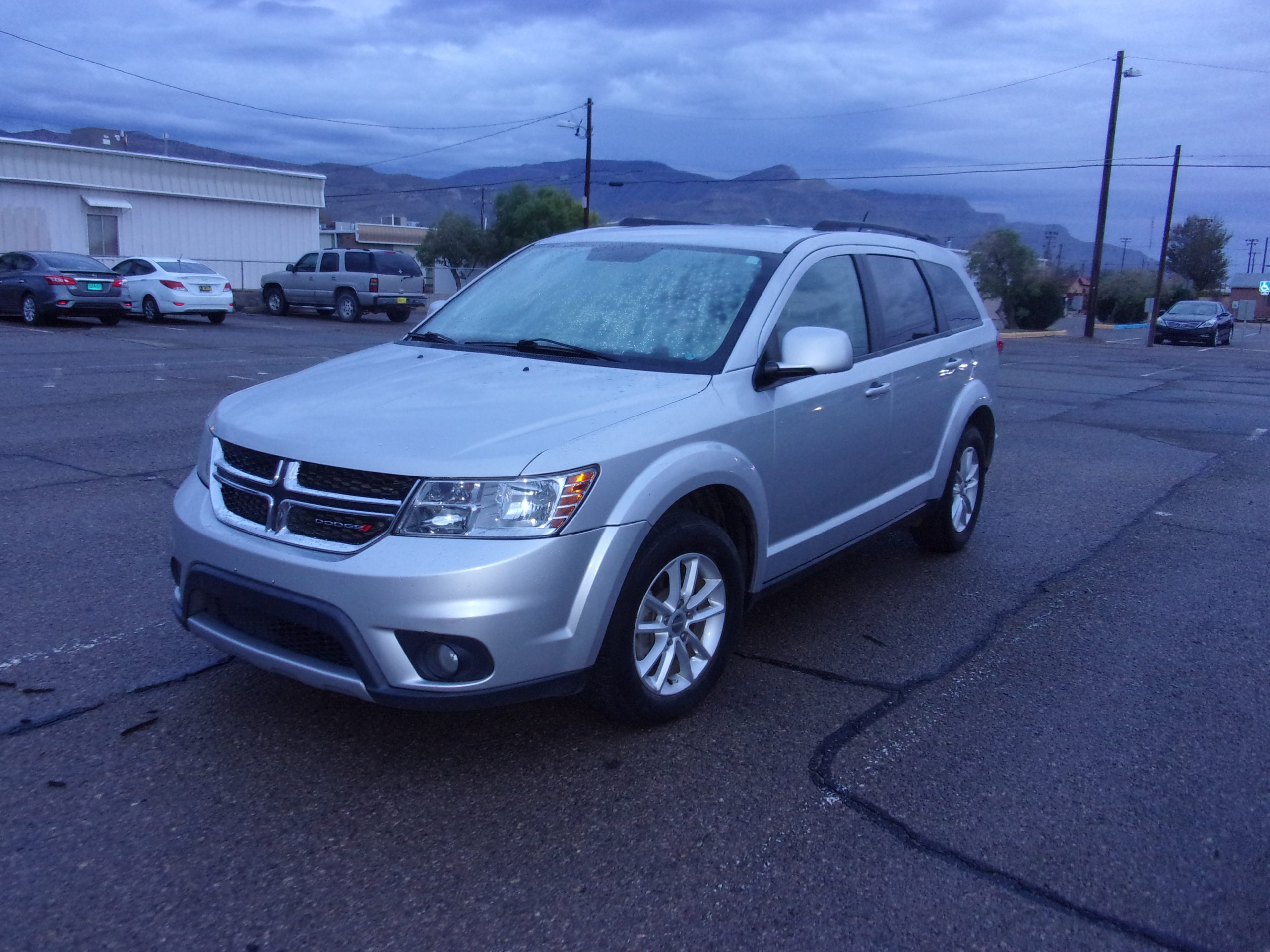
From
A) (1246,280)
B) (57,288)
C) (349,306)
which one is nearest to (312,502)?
(57,288)

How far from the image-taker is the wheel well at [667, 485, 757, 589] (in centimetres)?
409

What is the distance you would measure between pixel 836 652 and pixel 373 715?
6.61 ft

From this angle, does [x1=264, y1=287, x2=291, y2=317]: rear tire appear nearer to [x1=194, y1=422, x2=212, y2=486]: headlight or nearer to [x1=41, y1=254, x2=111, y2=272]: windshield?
[x1=41, y1=254, x2=111, y2=272]: windshield

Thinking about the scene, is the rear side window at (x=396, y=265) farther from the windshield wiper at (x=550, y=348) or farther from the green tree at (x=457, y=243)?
the green tree at (x=457, y=243)

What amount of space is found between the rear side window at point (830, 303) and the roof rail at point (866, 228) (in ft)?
1.02

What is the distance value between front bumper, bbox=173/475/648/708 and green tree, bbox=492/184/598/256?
59948 mm

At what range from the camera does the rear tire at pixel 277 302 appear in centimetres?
3042

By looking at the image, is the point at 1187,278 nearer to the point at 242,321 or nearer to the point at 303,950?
the point at 242,321

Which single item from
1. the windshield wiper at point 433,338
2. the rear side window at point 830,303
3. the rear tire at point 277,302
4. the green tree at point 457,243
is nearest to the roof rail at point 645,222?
the rear side window at point 830,303

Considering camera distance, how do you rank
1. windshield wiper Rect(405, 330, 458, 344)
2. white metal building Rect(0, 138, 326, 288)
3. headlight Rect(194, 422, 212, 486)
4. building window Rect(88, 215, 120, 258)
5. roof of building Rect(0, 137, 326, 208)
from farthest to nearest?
1. building window Rect(88, 215, 120, 258)
2. white metal building Rect(0, 138, 326, 288)
3. roof of building Rect(0, 137, 326, 208)
4. windshield wiper Rect(405, 330, 458, 344)
5. headlight Rect(194, 422, 212, 486)

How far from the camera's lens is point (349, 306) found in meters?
28.6

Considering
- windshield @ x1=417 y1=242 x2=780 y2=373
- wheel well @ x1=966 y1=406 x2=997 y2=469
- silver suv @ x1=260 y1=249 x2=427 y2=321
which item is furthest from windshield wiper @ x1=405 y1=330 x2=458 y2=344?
silver suv @ x1=260 y1=249 x2=427 y2=321

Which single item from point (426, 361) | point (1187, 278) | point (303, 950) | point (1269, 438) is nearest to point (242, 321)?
point (1269, 438)

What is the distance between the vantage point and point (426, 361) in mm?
4473
